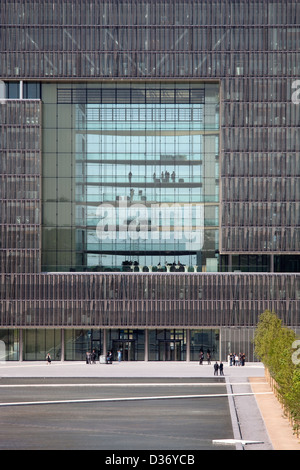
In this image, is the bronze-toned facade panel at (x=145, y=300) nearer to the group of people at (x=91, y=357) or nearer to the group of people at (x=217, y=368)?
the group of people at (x=91, y=357)

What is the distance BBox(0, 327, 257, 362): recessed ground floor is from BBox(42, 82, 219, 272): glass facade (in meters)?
7.49

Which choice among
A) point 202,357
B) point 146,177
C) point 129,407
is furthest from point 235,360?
point 129,407

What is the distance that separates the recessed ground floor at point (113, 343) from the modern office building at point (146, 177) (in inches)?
6.4

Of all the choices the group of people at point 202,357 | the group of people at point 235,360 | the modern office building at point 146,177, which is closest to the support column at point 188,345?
the modern office building at point 146,177

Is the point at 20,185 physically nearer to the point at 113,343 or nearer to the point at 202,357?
the point at 113,343

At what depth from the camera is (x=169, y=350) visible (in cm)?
11012

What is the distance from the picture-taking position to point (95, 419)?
6306 cm

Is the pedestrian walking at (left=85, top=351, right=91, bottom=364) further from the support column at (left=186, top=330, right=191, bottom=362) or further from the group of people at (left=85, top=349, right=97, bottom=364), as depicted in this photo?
the support column at (left=186, top=330, right=191, bottom=362)

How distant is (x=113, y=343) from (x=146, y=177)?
1967 centimetres

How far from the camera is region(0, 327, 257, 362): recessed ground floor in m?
109

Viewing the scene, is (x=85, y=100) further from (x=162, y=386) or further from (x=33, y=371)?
(x=162, y=386)

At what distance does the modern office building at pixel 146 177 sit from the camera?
107m

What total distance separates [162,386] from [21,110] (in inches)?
1536
